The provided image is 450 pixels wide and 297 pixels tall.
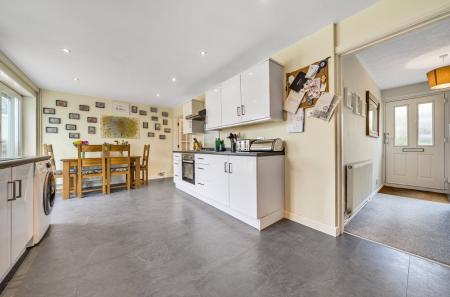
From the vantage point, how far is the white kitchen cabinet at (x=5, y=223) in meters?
1.18

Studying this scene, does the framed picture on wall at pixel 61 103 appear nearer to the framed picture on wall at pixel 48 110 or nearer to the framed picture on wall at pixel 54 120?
the framed picture on wall at pixel 48 110

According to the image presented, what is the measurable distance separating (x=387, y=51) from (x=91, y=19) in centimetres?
373

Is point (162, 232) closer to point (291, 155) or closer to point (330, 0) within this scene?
point (291, 155)

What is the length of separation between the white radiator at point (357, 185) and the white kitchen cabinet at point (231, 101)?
166cm

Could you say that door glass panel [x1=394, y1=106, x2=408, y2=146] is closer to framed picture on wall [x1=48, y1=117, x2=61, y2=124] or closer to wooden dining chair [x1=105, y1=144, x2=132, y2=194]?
wooden dining chair [x1=105, y1=144, x2=132, y2=194]

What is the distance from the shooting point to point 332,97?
6.28 feet

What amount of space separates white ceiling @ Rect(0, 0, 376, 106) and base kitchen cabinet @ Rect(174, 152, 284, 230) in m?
1.47

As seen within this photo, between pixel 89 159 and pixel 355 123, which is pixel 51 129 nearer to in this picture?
pixel 89 159

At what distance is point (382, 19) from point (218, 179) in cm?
251

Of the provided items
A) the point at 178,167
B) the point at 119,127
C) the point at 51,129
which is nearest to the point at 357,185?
the point at 178,167

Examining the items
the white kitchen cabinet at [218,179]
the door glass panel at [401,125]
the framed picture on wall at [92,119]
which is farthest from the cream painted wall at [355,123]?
the framed picture on wall at [92,119]

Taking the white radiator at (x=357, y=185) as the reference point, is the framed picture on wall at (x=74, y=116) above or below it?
above

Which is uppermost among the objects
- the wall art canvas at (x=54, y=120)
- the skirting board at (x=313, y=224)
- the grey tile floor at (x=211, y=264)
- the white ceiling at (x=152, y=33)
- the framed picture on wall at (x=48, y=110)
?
the white ceiling at (x=152, y=33)

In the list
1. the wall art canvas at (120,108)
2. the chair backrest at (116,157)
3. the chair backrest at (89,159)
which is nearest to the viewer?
the chair backrest at (89,159)
